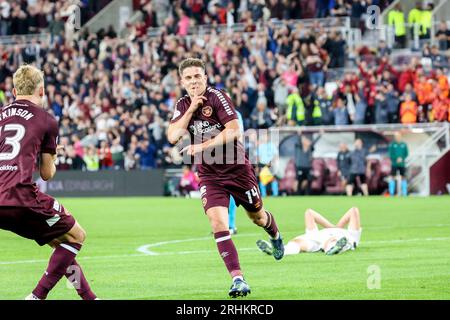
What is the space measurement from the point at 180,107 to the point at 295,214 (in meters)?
14.1

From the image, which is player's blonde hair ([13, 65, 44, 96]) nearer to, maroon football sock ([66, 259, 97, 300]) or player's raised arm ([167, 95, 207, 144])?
maroon football sock ([66, 259, 97, 300])

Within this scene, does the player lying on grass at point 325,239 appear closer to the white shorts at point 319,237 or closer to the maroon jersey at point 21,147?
the white shorts at point 319,237

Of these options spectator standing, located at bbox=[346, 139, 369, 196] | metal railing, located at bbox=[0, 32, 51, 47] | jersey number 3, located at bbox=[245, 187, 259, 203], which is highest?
A: metal railing, located at bbox=[0, 32, 51, 47]

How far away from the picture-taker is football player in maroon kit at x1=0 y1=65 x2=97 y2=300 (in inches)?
390

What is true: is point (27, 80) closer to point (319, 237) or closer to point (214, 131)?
point (214, 131)

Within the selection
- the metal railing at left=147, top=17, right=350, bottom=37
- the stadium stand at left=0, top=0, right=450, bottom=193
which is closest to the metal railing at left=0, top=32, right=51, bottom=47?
the stadium stand at left=0, top=0, right=450, bottom=193

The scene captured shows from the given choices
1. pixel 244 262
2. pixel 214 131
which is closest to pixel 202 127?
pixel 214 131

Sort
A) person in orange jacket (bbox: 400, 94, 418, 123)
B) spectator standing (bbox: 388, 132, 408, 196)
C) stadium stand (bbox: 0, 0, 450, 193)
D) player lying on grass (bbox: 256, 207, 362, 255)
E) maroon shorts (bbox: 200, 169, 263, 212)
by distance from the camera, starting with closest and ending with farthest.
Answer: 1. maroon shorts (bbox: 200, 169, 263, 212)
2. player lying on grass (bbox: 256, 207, 362, 255)
3. spectator standing (bbox: 388, 132, 408, 196)
4. person in orange jacket (bbox: 400, 94, 418, 123)
5. stadium stand (bbox: 0, 0, 450, 193)

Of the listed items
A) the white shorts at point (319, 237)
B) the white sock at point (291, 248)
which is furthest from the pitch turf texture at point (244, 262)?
→ the white shorts at point (319, 237)

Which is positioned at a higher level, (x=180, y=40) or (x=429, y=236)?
(x=180, y=40)

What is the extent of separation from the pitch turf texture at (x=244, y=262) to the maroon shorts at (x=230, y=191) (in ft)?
2.98

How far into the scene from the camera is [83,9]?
49938 millimetres
